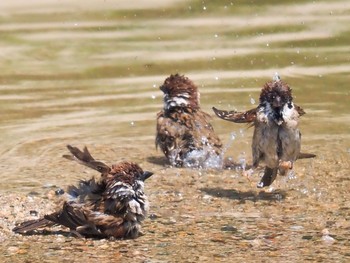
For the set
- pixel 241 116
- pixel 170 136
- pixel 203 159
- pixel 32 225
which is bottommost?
pixel 32 225

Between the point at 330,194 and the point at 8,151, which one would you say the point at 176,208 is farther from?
the point at 8,151

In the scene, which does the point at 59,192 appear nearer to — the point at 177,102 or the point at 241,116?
the point at 241,116

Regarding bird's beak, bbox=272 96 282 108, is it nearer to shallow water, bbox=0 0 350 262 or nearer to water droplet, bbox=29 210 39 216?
shallow water, bbox=0 0 350 262

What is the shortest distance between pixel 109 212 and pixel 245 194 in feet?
5.37

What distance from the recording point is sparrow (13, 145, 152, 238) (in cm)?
687

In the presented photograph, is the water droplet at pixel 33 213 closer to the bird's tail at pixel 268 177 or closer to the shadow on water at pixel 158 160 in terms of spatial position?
the bird's tail at pixel 268 177

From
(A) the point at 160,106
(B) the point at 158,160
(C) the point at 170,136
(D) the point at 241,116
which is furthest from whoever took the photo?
(A) the point at 160,106

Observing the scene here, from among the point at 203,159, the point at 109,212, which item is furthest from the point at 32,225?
the point at 203,159

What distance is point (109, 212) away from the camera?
695 centimetres

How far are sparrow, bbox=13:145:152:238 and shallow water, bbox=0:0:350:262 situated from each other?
88mm

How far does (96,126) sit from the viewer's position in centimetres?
1070

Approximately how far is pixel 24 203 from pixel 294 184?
213cm

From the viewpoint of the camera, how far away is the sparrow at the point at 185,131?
912 cm

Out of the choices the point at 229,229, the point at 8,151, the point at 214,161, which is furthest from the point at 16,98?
the point at 229,229
